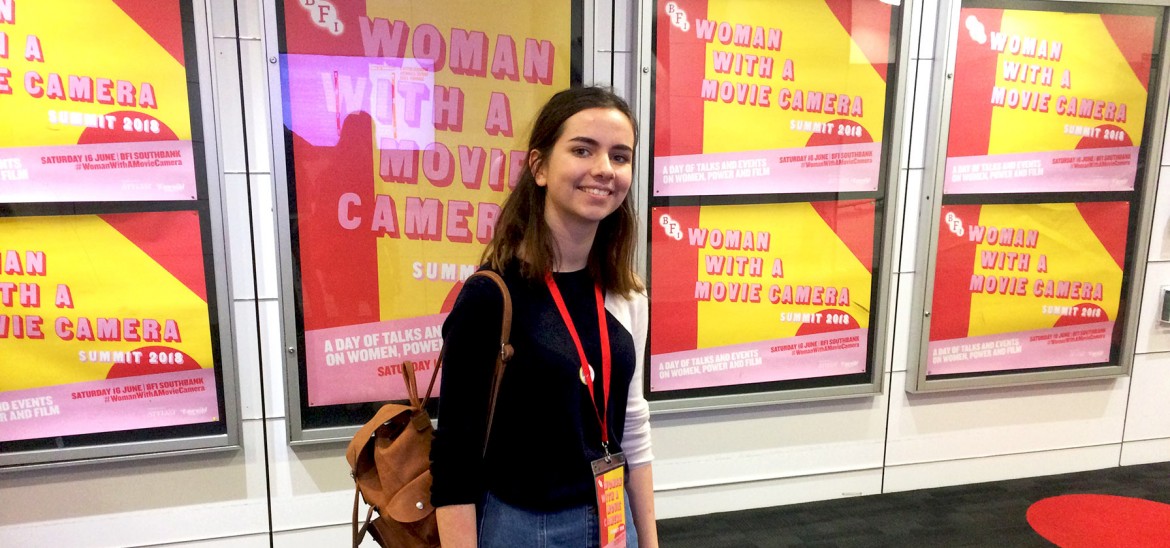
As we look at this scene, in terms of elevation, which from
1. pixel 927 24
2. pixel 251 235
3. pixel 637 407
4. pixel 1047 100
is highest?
pixel 927 24

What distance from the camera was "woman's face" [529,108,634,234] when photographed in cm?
110

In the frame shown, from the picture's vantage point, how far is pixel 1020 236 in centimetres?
261

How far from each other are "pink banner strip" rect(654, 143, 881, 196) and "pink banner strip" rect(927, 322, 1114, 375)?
79 centimetres

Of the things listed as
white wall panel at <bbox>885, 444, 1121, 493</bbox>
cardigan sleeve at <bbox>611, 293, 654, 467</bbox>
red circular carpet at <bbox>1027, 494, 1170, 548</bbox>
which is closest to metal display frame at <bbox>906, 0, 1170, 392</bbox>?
white wall panel at <bbox>885, 444, 1121, 493</bbox>

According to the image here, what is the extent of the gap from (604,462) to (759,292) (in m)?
1.43

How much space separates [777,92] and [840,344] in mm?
995

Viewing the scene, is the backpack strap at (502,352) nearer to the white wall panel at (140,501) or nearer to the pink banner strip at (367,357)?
the pink banner strip at (367,357)

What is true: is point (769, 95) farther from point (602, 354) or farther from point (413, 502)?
point (413, 502)

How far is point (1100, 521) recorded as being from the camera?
2482mm

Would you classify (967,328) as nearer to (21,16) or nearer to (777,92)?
(777,92)

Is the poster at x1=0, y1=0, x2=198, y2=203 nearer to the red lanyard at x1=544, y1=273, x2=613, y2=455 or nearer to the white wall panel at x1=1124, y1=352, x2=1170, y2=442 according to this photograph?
the red lanyard at x1=544, y1=273, x2=613, y2=455

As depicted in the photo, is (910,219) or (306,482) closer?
(306,482)

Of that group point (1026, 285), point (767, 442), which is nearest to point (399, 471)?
point (767, 442)

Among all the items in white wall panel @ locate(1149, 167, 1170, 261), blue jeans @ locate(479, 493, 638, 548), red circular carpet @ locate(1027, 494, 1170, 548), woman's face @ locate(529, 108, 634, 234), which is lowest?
red circular carpet @ locate(1027, 494, 1170, 548)
